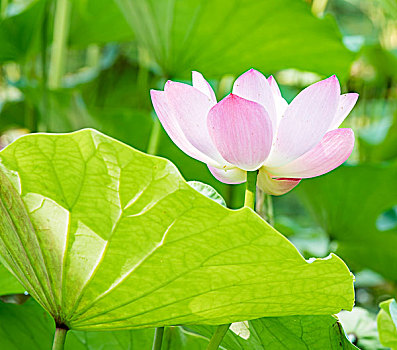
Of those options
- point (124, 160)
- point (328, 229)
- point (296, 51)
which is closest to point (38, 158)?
point (124, 160)

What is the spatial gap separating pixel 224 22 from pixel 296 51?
135 millimetres

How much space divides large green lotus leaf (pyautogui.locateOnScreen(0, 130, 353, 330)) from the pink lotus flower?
41mm

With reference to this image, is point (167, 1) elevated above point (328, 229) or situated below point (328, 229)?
above

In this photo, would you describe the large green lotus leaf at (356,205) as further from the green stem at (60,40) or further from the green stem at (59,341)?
the green stem at (59,341)

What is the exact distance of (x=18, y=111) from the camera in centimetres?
106

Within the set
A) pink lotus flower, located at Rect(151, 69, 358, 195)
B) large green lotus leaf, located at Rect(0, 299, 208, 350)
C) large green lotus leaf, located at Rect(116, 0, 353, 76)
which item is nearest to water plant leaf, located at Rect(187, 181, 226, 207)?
pink lotus flower, located at Rect(151, 69, 358, 195)

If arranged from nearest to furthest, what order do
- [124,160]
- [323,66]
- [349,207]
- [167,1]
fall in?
[124,160]
[167,1]
[323,66]
[349,207]

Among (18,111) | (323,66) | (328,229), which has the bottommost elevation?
(328,229)

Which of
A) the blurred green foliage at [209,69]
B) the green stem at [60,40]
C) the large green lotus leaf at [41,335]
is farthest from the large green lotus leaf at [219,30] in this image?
the large green lotus leaf at [41,335]

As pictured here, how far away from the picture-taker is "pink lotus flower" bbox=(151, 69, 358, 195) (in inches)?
11.3

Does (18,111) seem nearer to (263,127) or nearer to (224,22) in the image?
(224,22)

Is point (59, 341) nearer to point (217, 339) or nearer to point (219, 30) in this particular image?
point (217, 339)

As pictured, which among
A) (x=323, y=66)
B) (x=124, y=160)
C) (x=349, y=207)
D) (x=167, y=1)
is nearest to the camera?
(x=124, y=160)

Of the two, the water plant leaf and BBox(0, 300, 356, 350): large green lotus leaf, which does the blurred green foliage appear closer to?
BBox(0, 300, 356, 350): large green lotus leaf
